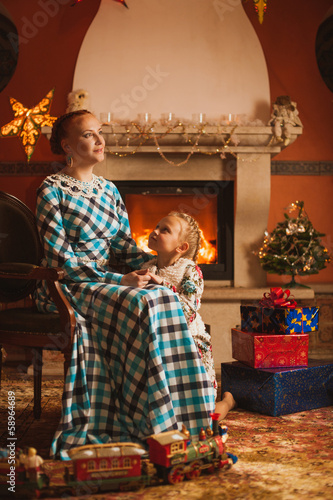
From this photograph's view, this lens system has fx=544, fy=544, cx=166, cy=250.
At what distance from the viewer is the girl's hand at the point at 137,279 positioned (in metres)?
2.32

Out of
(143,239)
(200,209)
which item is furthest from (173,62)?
(143,239)

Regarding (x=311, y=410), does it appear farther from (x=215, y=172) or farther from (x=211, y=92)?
(x=211, y=92)

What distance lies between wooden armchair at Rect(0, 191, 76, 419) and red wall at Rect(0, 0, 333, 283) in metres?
1.85

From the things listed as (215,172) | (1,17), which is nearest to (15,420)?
(215,172)

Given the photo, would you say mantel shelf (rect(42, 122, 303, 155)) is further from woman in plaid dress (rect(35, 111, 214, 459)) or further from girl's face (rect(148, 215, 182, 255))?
woman in plaid dress (rect(35, 111, 214, 459))

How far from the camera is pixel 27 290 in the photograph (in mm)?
2785

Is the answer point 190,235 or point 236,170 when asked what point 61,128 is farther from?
point 236,170

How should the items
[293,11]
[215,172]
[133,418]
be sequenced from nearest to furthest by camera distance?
[133,418] < [215,172] < [293,11]

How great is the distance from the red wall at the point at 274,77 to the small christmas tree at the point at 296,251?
60 cm

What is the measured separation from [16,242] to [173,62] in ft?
7.14

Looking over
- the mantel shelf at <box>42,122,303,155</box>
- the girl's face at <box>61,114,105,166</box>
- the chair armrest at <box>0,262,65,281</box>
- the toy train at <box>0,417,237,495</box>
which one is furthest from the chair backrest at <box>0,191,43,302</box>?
the mantel shelf at <box>42,122,303,155</box>

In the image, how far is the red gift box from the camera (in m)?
2.85

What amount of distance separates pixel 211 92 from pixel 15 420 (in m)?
2.80

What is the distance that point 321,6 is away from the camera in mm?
4695
